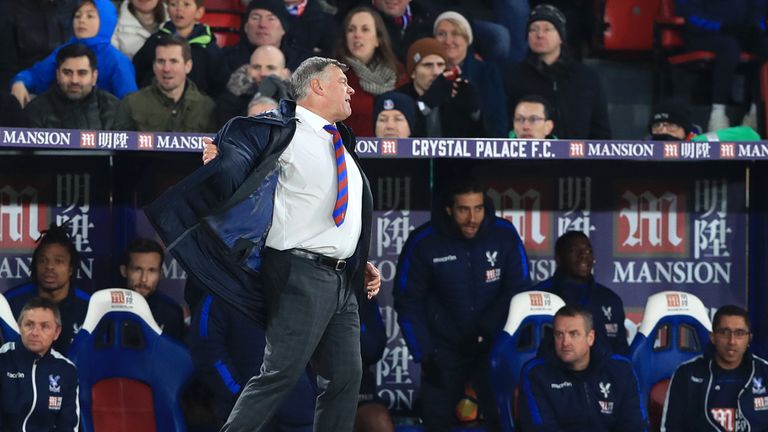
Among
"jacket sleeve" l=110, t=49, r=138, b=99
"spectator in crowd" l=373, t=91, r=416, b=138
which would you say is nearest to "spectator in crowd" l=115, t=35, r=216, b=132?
"jacket sleeve" l=110, t=49, r=138, b=99

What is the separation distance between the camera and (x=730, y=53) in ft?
35.2

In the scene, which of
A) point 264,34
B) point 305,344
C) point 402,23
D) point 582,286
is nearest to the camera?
point 305,344

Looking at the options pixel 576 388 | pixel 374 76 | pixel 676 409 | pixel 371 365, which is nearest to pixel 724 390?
pixel 676 409

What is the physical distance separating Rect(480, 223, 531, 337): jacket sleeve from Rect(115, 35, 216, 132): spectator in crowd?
1.92 m

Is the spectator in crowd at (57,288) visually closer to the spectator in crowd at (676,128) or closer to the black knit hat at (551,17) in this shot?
the black knit hat at (551,17)

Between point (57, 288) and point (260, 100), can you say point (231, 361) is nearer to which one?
point (57, 288)

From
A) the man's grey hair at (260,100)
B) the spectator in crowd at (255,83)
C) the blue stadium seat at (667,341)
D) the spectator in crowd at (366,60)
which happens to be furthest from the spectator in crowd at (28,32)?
the blue stadium seat at (667,341)

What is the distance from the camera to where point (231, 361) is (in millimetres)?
8227

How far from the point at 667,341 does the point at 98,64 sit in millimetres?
3926

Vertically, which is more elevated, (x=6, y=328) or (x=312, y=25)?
(x=312, y=25)

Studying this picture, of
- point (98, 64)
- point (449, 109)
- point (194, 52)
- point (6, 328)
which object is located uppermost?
point (194, 52)

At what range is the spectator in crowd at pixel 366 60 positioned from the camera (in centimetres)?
930

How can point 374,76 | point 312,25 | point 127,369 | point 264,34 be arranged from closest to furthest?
point 127,369, point 374,76, point 264,34, point 312,25

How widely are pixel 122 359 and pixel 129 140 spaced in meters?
1.23
